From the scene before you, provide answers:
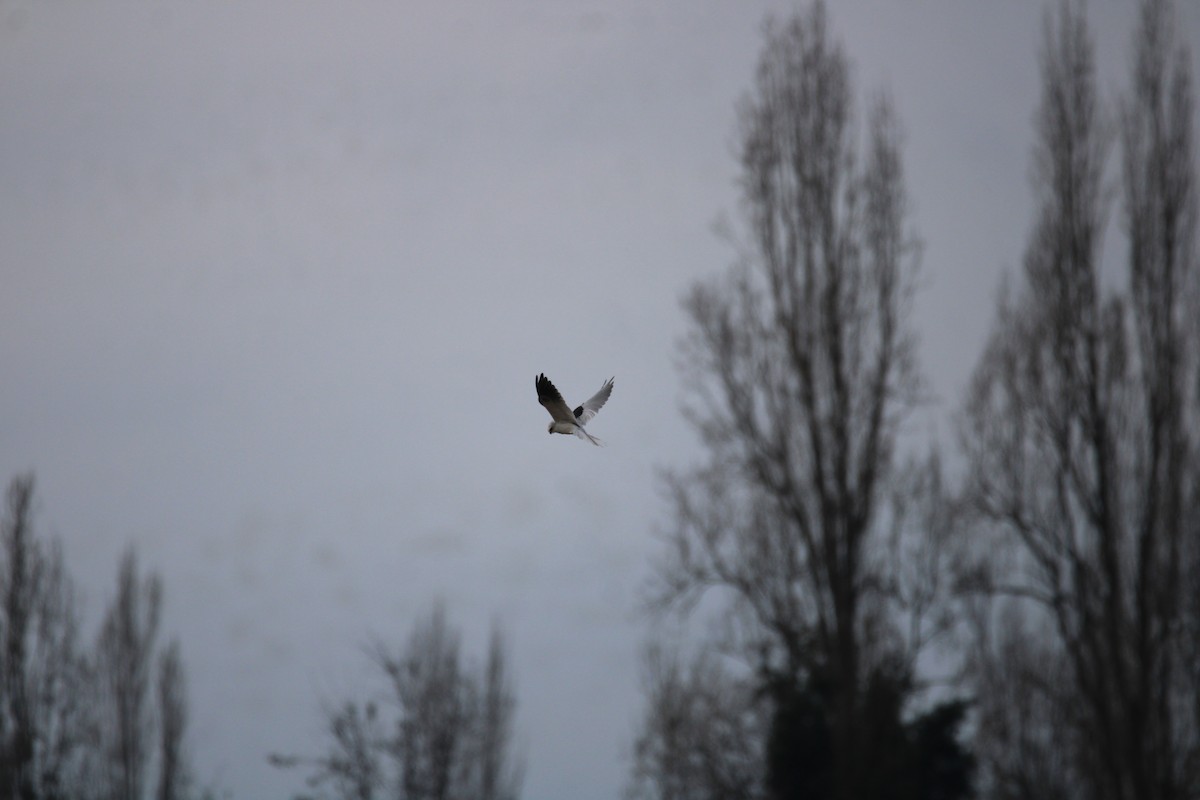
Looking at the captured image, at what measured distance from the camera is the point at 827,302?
14469 mm

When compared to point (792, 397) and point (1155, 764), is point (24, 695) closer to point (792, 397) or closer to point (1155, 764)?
point (792, 397)

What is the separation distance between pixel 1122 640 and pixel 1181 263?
4.30 m

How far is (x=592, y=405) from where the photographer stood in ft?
24.3

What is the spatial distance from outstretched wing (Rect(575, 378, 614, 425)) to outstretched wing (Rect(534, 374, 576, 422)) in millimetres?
76

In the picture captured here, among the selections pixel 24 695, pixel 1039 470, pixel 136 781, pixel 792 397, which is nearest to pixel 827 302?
pixel 792 397

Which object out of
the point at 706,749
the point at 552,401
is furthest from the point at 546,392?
the point at 706,749

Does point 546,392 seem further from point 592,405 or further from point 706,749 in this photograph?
point 706,749

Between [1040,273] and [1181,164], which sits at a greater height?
[1181,164]

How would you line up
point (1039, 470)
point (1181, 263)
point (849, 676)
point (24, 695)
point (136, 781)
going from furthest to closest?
point (136, 781)
point (24, 695)
point (1039, 470)
point (1181, 263)
point (849, 676)

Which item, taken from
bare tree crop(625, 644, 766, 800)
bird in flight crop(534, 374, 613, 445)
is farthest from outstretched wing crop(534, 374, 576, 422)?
bare tree crop(625, 644, 766, 800)

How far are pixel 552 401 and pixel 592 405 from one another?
1.34 feet

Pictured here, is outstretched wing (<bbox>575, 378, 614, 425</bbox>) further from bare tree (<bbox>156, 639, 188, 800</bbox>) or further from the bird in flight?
bare tree (<bbox>156, 639, 188, 800</bbox>)

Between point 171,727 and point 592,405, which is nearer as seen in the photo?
point 592,405

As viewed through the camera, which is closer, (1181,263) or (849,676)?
(849,676)
